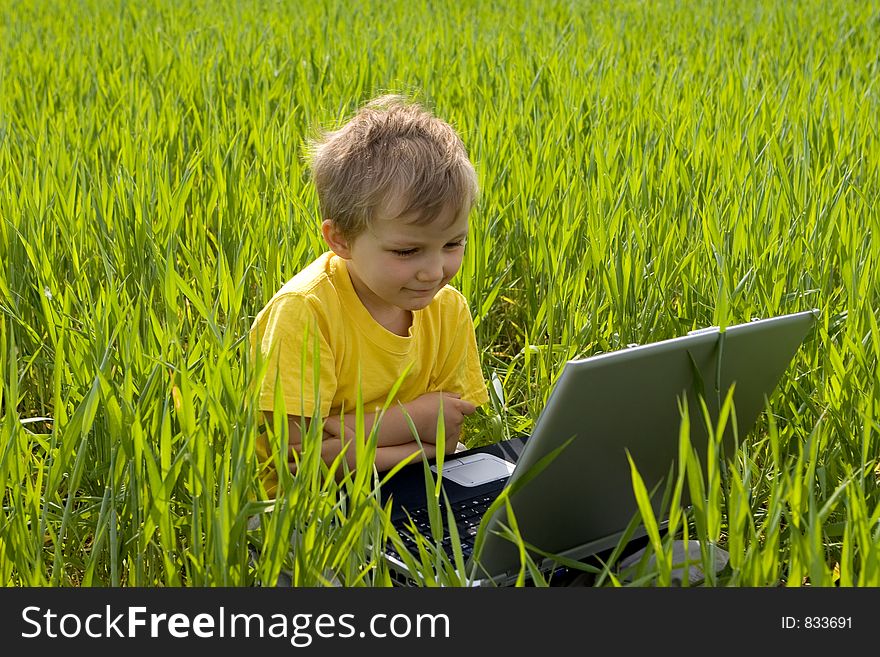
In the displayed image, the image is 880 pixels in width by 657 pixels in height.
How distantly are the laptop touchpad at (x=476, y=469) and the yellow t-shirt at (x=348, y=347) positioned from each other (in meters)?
0.16

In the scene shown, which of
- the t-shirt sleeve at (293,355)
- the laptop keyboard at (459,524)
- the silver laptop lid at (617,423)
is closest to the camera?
the silver laptop lid at (617,423)

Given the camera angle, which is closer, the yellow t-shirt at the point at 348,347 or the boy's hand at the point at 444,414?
the yellow t-shirt at the point at 348,347

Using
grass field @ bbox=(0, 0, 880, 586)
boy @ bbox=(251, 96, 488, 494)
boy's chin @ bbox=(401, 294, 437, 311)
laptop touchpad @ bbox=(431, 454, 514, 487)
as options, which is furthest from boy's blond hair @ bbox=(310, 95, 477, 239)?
laptop touchpad @ bbox=(431, 454, 514, 487)

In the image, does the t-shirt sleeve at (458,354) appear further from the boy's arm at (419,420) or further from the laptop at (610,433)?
the laptop at (610,433)

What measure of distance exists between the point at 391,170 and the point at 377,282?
0.51 feet

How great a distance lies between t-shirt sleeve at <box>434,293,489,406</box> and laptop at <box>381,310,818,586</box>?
15.1 inches

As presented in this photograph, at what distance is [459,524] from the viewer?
138 centimetres

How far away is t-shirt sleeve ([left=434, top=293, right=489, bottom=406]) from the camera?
1.73 m

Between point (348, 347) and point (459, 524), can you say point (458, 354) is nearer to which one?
point (348, 347)

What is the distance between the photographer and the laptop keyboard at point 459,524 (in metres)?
1.34

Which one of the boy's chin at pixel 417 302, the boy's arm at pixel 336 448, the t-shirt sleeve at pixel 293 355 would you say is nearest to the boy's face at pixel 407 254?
the boy's chin at pixel 417 302

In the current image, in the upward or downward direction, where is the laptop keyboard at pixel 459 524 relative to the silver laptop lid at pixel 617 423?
downward

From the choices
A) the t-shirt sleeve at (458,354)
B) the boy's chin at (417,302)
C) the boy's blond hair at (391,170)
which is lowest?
the t-shirt sleeve at (458,354)
